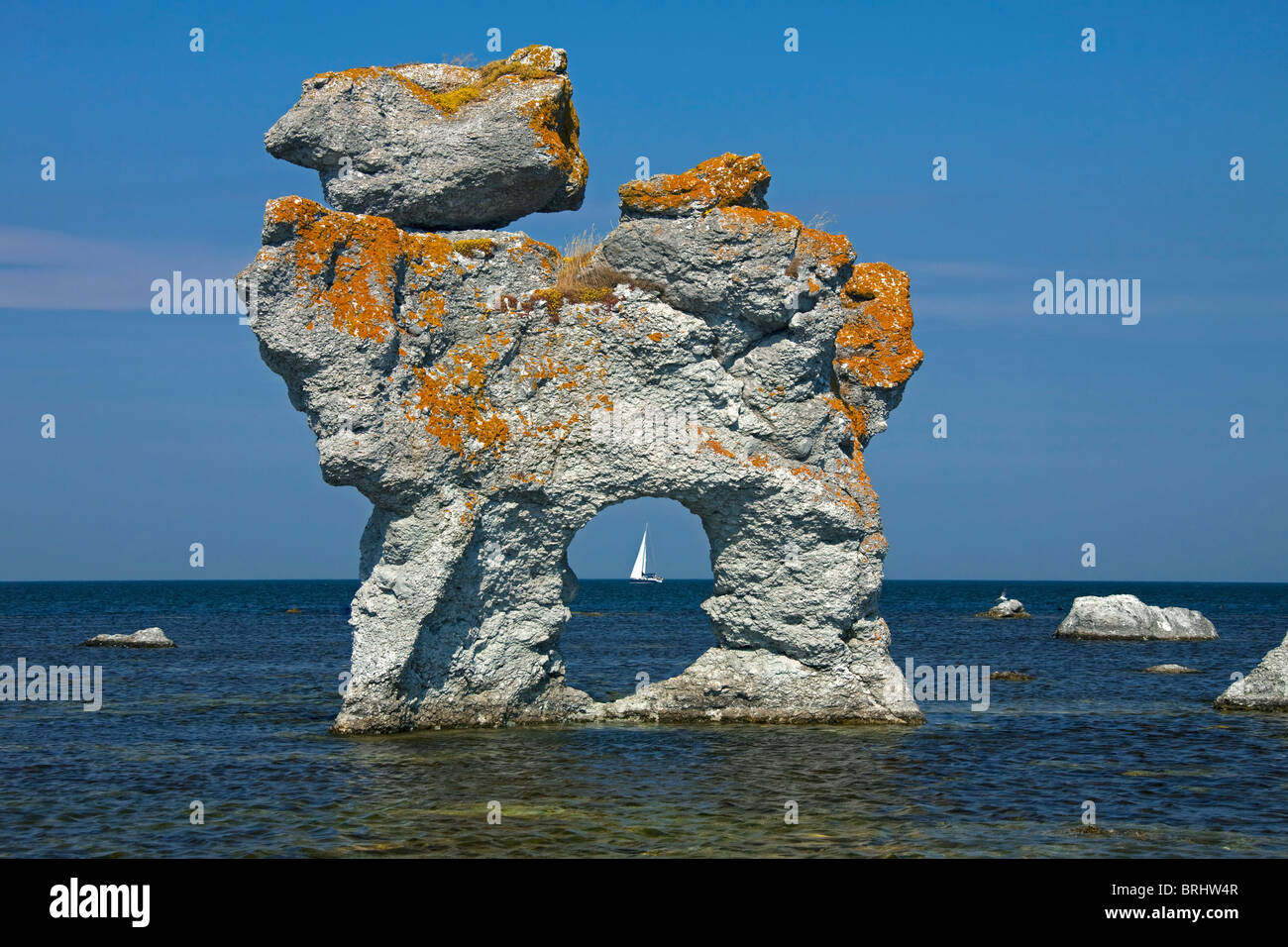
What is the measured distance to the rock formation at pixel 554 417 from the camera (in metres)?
17.8

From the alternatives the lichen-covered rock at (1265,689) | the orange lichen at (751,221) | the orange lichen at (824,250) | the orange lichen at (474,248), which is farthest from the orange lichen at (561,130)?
the lichen-covered rock at (1265,689)

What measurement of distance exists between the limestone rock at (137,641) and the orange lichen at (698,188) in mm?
30896

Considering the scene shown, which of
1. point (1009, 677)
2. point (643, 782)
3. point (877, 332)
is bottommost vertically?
point (1009, 677)

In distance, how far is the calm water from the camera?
12500 mm

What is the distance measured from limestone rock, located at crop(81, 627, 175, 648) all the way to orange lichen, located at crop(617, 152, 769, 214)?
30896 mm

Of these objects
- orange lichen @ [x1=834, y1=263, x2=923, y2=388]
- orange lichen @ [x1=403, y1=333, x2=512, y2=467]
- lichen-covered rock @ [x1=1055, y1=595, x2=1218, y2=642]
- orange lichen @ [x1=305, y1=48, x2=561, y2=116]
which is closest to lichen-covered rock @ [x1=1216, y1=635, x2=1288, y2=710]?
orange lichen @ [x1=834, y1=263, x2=923, y2=388]

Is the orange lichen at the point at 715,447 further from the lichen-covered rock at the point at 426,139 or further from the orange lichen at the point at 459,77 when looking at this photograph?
the orange lichen at the point at 459,77

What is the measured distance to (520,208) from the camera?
19.5 metres

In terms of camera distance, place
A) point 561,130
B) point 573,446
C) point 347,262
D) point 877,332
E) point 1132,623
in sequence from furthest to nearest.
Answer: point 1132,623
point 877,332
point 561,130
point 573,446
point 347,262

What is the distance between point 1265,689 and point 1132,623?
979 inches

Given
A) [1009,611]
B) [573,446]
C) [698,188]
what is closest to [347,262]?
[573,446]

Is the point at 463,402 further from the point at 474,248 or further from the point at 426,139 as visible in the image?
the point at 426,139

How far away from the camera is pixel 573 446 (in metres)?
18.6
